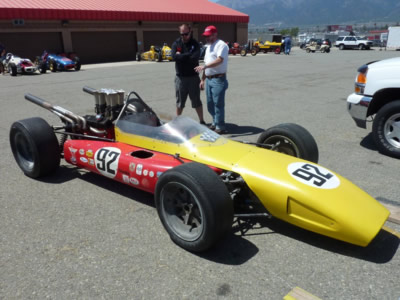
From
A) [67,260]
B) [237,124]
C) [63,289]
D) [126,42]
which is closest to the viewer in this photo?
[63,289]

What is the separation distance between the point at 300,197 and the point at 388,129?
3172 mm

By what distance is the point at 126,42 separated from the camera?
30484mm

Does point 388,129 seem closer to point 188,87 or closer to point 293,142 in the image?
point 293,142

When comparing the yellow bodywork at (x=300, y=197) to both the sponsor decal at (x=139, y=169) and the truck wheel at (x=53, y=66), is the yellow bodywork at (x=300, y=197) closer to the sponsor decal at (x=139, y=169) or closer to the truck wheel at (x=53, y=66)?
the sponsor decal at (x=139, y=169)

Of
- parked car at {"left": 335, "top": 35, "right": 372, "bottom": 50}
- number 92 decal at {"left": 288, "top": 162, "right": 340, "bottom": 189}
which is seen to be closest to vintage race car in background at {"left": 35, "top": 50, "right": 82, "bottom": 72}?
number 92 decal at {"left": 288, "top": 162, "right": 340, "bottom": 189}

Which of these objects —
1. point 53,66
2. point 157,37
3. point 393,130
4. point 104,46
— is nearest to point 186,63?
point 393,130

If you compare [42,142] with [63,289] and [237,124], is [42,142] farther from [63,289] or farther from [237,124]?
[237,124]

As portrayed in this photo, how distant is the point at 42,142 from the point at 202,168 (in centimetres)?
250

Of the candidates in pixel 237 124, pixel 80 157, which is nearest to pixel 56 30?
pixel 237 124

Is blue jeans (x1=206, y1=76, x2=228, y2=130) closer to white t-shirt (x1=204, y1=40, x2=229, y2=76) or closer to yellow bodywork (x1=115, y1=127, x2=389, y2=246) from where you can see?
white t-shirt (x1=204, y1=40, x2=229, y2=76)

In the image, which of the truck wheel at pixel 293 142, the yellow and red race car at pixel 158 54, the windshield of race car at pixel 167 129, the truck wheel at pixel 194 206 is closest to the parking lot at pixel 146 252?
the truck wheel at pixel 194 206

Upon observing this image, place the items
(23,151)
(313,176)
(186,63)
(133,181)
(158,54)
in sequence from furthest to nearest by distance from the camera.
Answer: (158,54) → (186,63) → (23,151) → (133,181) → (313,176)

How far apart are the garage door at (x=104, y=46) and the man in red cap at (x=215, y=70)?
77.7 feet

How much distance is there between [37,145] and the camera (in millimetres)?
4492
